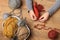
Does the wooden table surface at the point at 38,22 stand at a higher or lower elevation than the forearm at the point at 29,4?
lower

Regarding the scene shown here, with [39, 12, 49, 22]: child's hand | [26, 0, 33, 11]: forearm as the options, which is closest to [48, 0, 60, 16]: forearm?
[39, 12, 49, 22]: child's hand

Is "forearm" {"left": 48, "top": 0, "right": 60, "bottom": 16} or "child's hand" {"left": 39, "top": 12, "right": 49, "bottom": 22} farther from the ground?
"forearm" {"left": 48, "top": 0, "right": 60, "bottom": 16}

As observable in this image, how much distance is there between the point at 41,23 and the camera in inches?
71.7

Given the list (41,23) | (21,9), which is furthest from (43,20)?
(21,9)

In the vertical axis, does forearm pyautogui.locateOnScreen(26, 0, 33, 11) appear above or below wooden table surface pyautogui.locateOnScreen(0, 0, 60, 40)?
above

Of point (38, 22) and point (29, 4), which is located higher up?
point (29, 4)

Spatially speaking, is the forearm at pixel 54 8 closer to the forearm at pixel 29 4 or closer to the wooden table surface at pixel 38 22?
the wooden table surface at pixel 38 22

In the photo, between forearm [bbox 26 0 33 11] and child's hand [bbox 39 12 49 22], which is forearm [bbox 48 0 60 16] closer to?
child's hand [bbox 39 12 49 22]

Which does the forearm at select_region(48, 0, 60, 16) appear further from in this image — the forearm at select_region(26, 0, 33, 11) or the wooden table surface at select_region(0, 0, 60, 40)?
the forearm at select_region(26, 0, 33, 11)

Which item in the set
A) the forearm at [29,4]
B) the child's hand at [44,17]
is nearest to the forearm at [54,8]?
the child's hand at [44,17]

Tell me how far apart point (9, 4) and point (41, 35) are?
0.34 metres

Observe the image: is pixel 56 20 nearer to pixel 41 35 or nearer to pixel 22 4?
pixel 41 35

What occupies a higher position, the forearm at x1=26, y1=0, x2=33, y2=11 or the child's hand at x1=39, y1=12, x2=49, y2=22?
the forearm at x1=26, y1=0, x2=33, y2=11

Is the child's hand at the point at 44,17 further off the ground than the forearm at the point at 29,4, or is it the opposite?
the forearm at the point at 29,4
